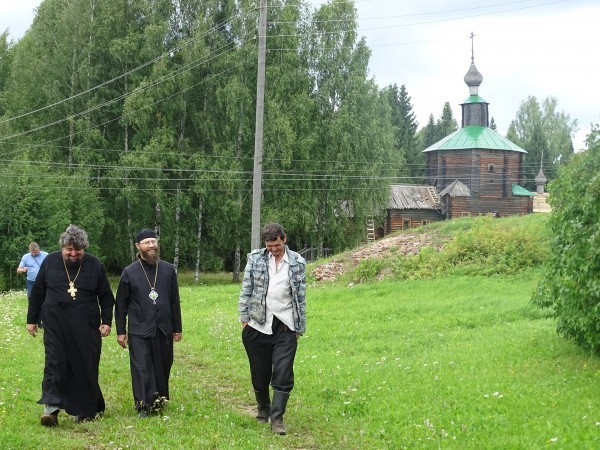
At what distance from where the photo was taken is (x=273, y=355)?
8.11 metres

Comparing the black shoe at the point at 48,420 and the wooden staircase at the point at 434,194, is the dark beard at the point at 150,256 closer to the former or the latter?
the black shoe at the point at 48,420

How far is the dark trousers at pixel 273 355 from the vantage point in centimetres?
798

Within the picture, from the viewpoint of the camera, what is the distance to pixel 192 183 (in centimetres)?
3759

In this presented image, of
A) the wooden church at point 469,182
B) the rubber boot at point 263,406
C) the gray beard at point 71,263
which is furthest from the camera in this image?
the wooden church at point 469,182

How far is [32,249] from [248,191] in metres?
22.3

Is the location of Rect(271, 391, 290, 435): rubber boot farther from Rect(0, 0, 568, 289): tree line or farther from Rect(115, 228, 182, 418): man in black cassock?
Rect(0, 0, 568, 289): tree line

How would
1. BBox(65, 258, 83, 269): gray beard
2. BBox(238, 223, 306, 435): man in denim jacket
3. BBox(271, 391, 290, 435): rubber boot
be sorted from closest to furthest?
BBox(271, 391, 290, 435): rubber boot → BBox(238, 223, 306, 435): man in denim jacket → BBox(65, 258, 83, 269): gray beard

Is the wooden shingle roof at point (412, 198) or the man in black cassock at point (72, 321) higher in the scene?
the wooden shingle roof at point (412, 198)

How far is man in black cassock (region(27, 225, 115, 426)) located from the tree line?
27431 millimetres

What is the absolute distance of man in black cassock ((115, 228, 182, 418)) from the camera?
836 cm

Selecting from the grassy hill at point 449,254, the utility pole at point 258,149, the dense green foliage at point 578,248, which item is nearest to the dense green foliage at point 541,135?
the grassy hill at point 449,254

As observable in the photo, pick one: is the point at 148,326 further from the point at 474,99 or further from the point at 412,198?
the point at 474,99

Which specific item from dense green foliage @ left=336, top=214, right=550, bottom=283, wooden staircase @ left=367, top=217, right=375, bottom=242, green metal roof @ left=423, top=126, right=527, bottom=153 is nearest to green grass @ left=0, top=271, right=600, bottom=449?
dense green foliage @ left=336, top=214, right=550, bottom=283

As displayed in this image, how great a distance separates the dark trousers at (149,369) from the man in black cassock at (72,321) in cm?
36
